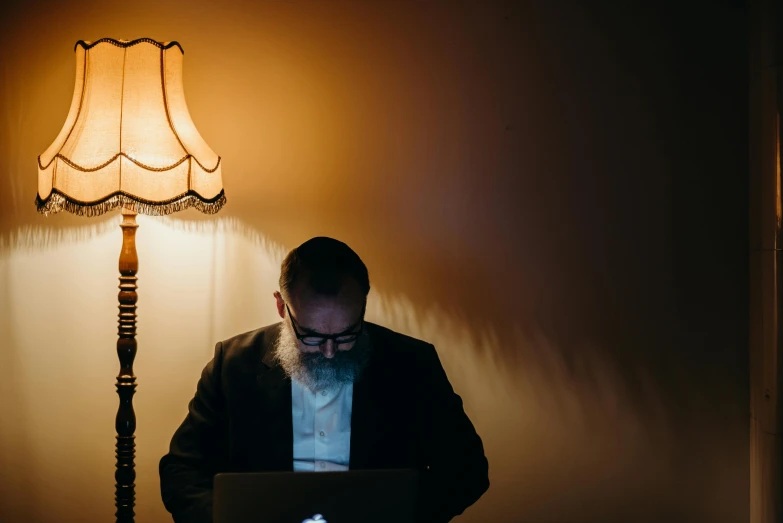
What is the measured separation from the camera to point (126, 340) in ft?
5.49

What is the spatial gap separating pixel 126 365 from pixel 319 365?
51 cm

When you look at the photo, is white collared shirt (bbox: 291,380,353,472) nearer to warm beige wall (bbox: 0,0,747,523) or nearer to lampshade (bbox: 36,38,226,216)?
warm beige wall (bbox: 0,0,747,523)

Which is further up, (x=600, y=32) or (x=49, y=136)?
(x=600, y=32)

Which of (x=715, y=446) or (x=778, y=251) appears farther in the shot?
(x=715, y=446)

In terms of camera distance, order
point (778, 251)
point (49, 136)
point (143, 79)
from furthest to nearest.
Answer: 1. point (49, 136)
2. point (778, 251)
3. point (143, 79)

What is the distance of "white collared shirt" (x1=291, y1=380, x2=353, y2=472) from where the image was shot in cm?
→ 174

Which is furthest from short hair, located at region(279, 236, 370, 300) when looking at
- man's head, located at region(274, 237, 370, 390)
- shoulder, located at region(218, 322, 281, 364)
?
shoulder, located at region(218, 322, 281, 364)

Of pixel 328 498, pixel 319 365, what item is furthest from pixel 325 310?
pixel 328 498

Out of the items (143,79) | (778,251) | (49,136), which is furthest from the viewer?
(49,136)

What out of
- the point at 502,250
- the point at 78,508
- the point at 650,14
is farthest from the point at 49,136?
the point at 650,14

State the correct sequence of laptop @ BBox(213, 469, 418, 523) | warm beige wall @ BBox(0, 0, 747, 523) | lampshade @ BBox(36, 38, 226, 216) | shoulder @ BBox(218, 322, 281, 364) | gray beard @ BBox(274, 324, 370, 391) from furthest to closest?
warm beige wall @ BBox(0, 0, 747, 523) < shoulder @ BBox(218, 322, 281, 364) < gray beard @ BBox(274, 324, 370, 391) < lampshade @ BBox(36, 38, 226, 216) < laptop @ BBox(213, 469, 418, 523)

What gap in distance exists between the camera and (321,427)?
5.78 ft

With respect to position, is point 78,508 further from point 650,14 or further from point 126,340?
point 650,14

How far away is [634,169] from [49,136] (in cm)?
187
